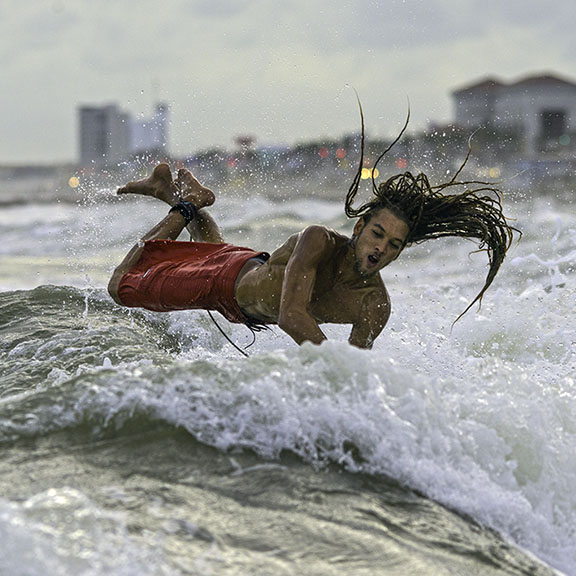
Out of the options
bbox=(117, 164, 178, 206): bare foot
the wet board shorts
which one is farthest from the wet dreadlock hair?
bbox=(117, 164, 178, 206): bare foot

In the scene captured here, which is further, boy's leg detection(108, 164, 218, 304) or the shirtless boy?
boy's leg detection(108, 164, 218, 304)

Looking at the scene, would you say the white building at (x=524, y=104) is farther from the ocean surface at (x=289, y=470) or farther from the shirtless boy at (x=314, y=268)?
the ocean surface at (x=289, y=470)

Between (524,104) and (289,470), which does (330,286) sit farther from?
(524,104)

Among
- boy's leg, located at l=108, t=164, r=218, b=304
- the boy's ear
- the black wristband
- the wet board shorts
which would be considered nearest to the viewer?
the boy's ear

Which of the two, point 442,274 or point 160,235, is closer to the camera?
point 160,235

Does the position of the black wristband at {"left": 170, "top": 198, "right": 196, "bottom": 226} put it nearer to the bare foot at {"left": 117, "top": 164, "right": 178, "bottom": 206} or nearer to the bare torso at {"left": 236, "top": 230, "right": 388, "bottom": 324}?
the bare foot at {"left": 117, "top": 164, "right": 178, "bottom": 206}

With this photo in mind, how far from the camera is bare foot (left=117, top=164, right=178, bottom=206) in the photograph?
20.1ft

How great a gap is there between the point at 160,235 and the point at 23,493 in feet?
9.55

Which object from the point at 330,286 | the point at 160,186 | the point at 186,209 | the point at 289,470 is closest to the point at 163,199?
the point at 160,186

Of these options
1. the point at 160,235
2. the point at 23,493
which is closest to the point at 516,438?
the point at 23,493

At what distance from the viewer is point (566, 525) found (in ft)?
11.7

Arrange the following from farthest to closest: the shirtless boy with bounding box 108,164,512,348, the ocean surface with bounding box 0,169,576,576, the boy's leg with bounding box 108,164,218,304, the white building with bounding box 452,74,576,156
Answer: the white building with bounding box 452,74,576,156, the boy's leg with bounding box 108,164,218,304, the shirtless boy with bounding box 108,164,512,348, the ocean surface with bounding box 0,169,576,576

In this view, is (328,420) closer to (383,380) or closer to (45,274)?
(383,380)

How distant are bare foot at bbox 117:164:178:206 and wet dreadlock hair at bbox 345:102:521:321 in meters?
1.67
